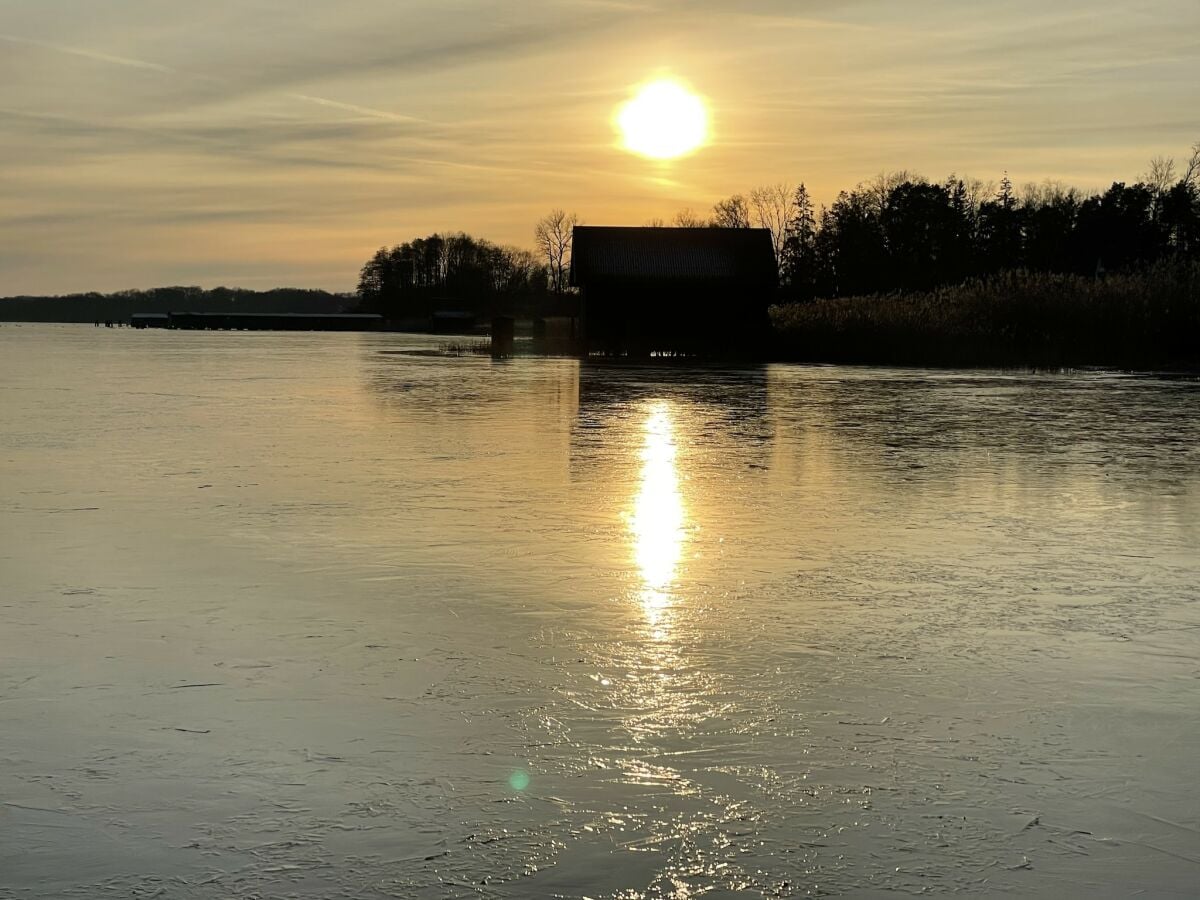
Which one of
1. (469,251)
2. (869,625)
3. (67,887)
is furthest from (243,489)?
(469,251)

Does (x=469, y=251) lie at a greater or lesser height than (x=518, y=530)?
greater

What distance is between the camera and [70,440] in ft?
50.0

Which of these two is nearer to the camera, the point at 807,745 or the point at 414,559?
the point at 807,745

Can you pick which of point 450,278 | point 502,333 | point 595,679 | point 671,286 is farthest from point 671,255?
point 450,278

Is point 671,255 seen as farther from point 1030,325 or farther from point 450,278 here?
point 450,278

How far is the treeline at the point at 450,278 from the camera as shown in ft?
470

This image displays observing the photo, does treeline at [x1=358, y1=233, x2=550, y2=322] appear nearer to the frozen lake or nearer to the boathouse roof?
the boathouse roof

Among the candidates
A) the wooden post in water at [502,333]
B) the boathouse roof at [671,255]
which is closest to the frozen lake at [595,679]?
the wooden post in water at [502,333]

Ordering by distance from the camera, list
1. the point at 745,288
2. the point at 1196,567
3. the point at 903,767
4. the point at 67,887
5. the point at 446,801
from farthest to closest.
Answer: the point at 745,288
the point at 1196,567
the point at 903,767
the point at 446,801
the point at 67,887

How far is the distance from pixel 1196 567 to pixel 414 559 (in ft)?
15.3

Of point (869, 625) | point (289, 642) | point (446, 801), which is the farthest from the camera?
point (869, 625)

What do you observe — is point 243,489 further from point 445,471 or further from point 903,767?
point 903,767

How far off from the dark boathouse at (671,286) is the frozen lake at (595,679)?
41.0 metres

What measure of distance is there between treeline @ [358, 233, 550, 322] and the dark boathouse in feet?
263
